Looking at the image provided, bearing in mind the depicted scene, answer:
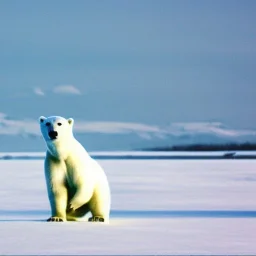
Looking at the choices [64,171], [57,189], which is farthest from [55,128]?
[57,189]

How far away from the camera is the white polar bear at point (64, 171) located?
7.54m

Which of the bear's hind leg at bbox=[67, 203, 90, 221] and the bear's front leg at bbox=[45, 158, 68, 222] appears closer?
the bear's front leg at bbox=[45, 158, 68, 222]

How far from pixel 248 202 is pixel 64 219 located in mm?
4124

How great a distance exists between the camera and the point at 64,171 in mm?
7578

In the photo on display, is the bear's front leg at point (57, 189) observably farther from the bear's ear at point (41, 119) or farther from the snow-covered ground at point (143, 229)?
the bear's ear at point (41, 119)

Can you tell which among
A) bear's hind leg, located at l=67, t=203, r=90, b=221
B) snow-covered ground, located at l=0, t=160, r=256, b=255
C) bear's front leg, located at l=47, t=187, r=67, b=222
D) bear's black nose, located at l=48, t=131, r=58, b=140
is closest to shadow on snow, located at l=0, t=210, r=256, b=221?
snow-covered ground, located at l=0, t=160, r=256, b=255

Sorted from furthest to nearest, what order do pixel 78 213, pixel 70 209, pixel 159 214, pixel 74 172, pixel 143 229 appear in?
pixel 159 214 < pixel 78 213 < pixel 70 209 < pixel 74 172 < pixel 143 229

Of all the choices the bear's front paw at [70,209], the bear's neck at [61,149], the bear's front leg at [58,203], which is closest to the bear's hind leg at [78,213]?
the bear's front paw at [70,209]

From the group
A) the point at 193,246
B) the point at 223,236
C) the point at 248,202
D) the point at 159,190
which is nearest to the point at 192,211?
the point at 248,202

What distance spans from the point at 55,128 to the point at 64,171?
15.7 inches

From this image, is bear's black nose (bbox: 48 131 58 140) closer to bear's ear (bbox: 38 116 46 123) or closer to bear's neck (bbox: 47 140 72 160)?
bear's neck (bbox: 47 140 72 160)

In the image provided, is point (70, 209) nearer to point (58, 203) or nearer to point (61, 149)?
point (58, 203)

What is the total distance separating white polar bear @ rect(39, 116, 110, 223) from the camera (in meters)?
7.54

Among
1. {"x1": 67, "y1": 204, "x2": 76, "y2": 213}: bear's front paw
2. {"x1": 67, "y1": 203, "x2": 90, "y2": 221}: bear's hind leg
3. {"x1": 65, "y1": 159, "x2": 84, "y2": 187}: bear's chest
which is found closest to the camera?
{"x1": 65, "y1": 159, "x2": 84, "y2": 187}: bear's chest
